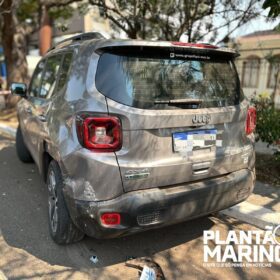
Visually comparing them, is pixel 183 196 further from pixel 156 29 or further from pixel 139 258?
pixel 156 29

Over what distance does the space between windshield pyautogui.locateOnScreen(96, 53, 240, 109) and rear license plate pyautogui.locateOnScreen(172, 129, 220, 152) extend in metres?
0.24

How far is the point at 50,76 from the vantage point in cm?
383

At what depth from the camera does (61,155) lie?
284 cm

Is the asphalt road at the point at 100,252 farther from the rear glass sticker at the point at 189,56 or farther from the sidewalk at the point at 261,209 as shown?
the rear glass sticker at the point at 189,56

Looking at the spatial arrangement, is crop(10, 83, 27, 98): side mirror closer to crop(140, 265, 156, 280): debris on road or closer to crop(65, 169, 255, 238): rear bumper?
crop(65, 169, 255, 238): rear bumper

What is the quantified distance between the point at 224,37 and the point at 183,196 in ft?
18.8

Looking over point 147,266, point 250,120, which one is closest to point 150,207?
point 147,266

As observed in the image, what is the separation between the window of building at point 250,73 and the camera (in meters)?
16.3

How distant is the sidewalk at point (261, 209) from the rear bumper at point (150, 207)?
107 cm

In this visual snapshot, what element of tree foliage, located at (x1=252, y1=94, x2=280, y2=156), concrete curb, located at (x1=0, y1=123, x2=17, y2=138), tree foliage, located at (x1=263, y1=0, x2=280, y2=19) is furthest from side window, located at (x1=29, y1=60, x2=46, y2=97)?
concrete curb, located at (x1=0, y1=123, x2=17, y2=138)

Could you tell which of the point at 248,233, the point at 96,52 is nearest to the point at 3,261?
the point at 96,52

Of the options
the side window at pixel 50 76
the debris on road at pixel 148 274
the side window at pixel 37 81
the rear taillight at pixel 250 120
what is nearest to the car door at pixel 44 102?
the side window at pixel 50 76

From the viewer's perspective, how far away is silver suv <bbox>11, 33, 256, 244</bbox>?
2.50 metres

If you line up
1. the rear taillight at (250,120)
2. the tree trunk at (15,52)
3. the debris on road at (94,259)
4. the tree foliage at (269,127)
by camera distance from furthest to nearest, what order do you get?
the tree trunk at (15,52) → the tree foliage at (269,127) → the rear taillight at (250,120) → the debris on road at (94,259)
